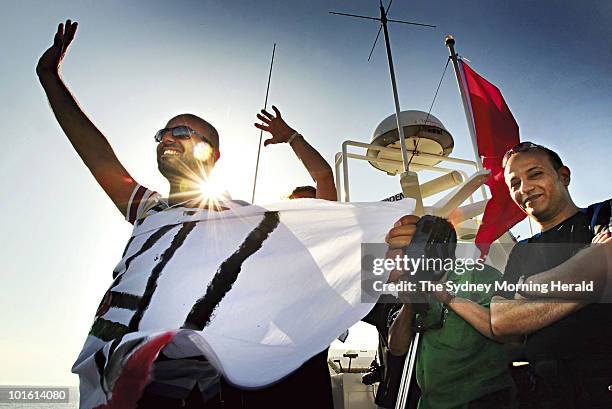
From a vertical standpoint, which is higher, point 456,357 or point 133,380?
point 133,380

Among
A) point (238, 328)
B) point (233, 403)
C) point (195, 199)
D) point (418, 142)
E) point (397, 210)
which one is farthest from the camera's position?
point (418, 142)

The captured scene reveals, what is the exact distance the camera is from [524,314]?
81.0 inches

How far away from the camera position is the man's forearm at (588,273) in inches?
73.0

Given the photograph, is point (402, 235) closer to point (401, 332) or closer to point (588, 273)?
point (588, 273)

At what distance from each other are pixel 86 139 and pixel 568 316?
2731mm

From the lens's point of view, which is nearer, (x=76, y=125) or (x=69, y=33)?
(x=76, y=125)

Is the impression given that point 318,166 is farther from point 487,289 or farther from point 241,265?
point 487,289

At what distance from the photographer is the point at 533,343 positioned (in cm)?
216

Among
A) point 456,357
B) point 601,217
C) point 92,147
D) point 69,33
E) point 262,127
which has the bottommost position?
point 456,357

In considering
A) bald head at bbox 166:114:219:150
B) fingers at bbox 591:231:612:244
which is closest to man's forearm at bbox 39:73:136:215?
bald head at bbox 166:114:219:150

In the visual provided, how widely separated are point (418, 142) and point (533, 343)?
→ 29.7ft

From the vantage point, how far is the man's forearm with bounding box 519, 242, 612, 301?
186 cm

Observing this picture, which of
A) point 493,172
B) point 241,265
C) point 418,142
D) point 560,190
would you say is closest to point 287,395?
point 241,265

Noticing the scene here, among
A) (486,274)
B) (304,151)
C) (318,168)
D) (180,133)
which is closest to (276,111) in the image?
(304,151)
